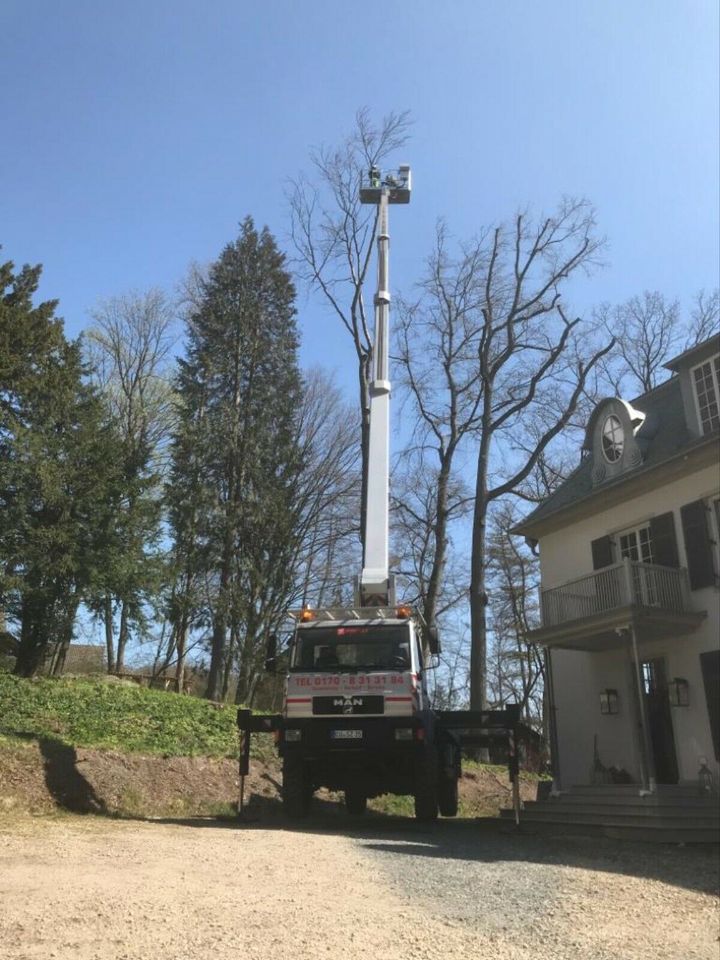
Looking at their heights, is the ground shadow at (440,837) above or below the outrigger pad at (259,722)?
below

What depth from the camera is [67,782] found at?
1203 cm

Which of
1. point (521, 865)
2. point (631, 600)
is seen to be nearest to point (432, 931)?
point (521, 865)

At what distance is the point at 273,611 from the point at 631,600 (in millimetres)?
16162

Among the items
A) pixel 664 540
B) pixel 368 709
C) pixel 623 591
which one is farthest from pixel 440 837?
pixel 664 540

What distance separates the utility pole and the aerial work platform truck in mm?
27

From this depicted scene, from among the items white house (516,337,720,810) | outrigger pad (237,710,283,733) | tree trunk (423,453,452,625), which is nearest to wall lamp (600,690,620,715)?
white house (516,337,720,810)

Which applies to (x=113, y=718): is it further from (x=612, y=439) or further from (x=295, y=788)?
(x=612, y=439)

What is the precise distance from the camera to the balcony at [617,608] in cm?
1356

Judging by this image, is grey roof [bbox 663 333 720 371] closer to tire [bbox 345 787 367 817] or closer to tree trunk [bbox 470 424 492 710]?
tree trunk [bbox 470 424 492 710]

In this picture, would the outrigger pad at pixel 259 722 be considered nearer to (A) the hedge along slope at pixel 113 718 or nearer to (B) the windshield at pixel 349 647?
(B) the windshield at pixel 349 647

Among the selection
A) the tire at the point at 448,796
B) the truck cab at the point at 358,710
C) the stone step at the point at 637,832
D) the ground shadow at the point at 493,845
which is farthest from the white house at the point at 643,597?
the truck cab at the point at 358,710

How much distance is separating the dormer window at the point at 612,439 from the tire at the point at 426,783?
8.28 m

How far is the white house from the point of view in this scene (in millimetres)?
13641

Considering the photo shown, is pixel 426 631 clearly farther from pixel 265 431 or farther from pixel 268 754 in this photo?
pixel 265 431
